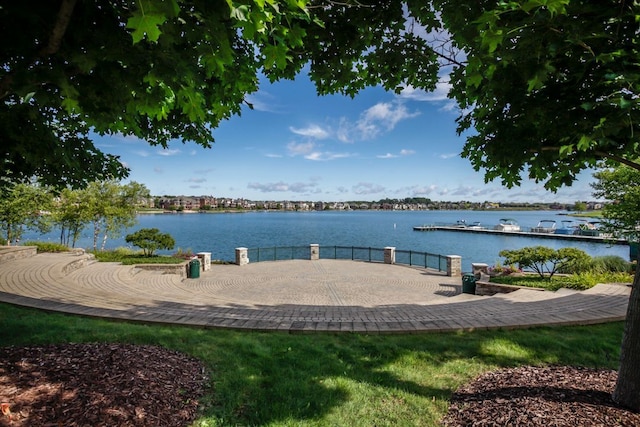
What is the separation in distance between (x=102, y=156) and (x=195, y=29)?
202 inches

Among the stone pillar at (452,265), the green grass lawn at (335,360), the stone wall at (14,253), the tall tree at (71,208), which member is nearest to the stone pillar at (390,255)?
the stone pillar at (452,265)

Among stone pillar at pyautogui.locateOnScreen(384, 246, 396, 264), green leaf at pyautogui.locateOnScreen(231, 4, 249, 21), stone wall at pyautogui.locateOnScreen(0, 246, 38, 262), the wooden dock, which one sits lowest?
the wooden dock

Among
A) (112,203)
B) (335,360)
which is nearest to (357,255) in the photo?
(112,203)

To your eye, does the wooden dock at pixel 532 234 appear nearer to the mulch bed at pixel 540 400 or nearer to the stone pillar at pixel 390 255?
the stone pillar at pixel 390 255

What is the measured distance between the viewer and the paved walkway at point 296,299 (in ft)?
21.2

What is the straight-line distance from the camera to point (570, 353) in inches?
196

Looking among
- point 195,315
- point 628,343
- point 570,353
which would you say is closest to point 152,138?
point 195,315

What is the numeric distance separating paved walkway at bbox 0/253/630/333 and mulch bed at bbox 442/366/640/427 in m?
1.91

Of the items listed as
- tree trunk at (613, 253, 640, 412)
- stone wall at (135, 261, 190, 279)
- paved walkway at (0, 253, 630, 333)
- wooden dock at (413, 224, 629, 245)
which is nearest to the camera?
tree trunk at (613, 253, 640, 412)

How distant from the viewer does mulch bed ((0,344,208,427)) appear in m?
2.91

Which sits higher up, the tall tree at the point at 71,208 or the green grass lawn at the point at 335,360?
the tall tree at the point at 71,208

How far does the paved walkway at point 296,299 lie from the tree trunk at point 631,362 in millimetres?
2772

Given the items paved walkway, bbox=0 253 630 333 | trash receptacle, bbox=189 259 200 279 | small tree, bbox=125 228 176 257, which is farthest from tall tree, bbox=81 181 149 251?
trash receptacle, bbox=189 259 200 279

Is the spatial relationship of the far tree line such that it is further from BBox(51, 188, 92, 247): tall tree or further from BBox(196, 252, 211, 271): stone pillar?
BBox(196, 252, 211, 271): stone pillar
